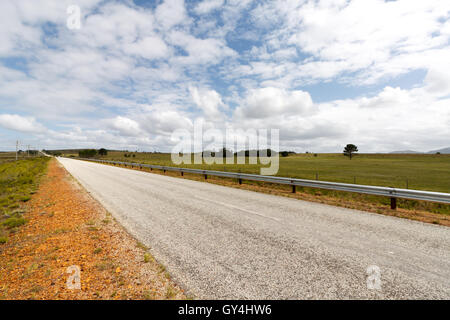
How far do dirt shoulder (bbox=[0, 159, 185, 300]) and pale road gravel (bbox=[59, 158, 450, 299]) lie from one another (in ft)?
1.27

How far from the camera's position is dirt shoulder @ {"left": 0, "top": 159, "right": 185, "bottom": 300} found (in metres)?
3.26

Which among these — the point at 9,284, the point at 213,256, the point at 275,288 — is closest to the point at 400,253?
the point at 275,288

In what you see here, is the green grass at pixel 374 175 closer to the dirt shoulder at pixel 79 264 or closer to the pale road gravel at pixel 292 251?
the pale road gravel at pixel 292 251

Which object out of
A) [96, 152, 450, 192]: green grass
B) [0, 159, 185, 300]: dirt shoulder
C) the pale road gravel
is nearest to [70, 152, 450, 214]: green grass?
[96, 152, 450, 192]: green grass

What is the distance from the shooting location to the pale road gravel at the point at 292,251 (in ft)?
10.5

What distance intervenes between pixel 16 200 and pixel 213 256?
36.0 ft

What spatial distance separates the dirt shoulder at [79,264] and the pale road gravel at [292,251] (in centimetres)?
39

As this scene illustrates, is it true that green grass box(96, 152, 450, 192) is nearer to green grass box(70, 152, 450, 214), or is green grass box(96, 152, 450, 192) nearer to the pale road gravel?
green grass box(70, 152, 450, 214)

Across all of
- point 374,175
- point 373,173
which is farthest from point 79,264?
point 373,173

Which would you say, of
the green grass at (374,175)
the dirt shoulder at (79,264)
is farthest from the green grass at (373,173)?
the dirt shoulder at (79,264)
